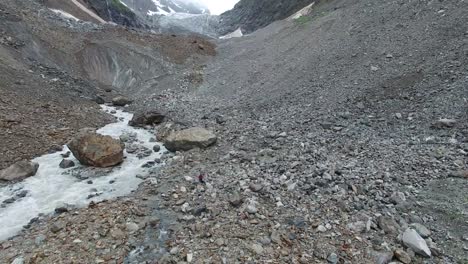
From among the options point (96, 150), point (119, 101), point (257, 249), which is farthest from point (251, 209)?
point (119, 101)

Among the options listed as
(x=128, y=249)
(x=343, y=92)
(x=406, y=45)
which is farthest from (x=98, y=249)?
(x=406, y=45)

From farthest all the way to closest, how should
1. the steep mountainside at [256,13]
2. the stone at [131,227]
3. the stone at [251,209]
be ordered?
the steep mountainside at [256,13] → the stone at [251,209] → the stone at [131,227]

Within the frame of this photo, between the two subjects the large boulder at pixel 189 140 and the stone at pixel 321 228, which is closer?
the stone at pixel 321 228

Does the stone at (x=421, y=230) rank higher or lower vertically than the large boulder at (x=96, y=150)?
lower

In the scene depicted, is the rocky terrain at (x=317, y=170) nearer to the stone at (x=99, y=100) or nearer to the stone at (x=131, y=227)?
the stone at (x=131, y=227)

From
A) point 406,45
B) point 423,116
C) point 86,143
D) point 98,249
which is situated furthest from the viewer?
point 406,45

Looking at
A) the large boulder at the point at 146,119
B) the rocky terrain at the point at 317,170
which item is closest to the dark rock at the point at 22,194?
the rocky terrain at the point at 317,170

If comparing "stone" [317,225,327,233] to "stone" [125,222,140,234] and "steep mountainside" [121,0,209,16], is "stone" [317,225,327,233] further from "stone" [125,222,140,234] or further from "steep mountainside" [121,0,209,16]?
"steep mountainside" [121,0,209,16]

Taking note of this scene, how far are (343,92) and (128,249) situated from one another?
9.86m

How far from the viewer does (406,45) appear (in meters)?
14.4

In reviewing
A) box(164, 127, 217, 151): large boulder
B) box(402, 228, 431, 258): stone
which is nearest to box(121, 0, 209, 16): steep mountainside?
box(164, 127, 217, 151): large boulder

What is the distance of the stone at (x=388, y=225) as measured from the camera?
6.11m

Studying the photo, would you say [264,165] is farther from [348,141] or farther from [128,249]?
[128,249]

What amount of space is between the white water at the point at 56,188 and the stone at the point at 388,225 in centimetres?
605
